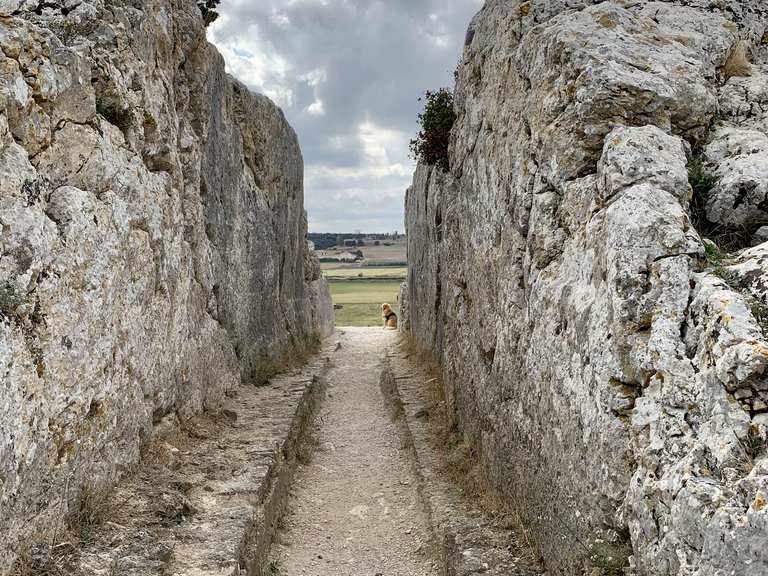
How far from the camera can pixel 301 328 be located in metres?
20.4

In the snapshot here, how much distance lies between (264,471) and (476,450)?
2.78 metres

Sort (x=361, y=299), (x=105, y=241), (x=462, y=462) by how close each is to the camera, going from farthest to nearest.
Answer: (x=361, y=299)
(x=462, y=462)
(x=105, y=241)

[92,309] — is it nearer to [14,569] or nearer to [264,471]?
[14,569]

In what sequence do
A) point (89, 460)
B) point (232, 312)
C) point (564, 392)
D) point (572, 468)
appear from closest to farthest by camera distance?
1. point (572, 468)
2. point (564, 392)
3. point (89, 460)
4. point (232, 312)

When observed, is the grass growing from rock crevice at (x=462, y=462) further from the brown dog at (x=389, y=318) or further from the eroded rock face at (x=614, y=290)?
the brown dog at (x=389, y=318)

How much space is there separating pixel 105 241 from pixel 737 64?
25.7 ft

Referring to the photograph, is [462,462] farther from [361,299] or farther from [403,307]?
[361,299]

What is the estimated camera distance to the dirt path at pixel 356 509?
7348 millimetres

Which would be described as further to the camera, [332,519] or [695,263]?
[332,519]

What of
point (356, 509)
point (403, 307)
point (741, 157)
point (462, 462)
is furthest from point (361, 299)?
point (741, 157)

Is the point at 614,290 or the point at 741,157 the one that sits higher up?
the point at 741,157

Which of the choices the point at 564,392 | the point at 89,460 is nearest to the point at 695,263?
the point at 564,392

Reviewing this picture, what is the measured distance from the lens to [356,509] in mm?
8844

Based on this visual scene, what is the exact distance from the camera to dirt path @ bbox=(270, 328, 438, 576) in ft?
24.1
